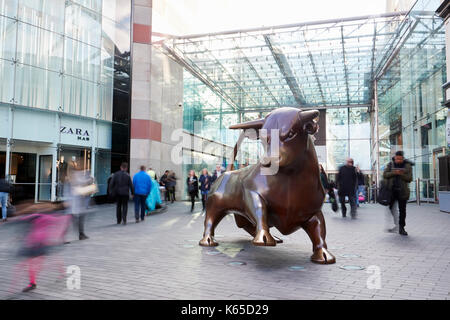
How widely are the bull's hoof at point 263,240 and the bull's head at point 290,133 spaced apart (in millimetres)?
826

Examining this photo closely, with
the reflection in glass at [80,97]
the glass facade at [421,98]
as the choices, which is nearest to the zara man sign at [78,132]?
the reflection in glass at [80,97]

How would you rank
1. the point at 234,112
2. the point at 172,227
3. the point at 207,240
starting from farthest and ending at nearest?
the point at 234,112 → the point at 172,227 → the point at 207,240

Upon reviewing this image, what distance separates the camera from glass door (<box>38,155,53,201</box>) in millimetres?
15227

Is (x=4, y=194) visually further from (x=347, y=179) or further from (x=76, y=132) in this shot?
(x=347, y=179)

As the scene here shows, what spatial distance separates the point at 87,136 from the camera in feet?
55.8

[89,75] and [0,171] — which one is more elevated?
[89,75]

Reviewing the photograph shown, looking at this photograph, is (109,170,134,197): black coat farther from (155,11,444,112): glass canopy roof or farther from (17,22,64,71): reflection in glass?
(155,11,444,112): glass canopy roof

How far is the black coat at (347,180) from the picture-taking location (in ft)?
36.2

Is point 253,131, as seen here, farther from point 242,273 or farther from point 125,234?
point 125,234

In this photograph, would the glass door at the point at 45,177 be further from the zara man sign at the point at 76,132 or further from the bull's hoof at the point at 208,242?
the bull's hoof at the point at 208,242

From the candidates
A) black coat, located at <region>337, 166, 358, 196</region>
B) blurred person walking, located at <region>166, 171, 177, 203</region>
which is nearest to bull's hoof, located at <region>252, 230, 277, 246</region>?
black coat, located at <region>337, 166, 358, 196</region>

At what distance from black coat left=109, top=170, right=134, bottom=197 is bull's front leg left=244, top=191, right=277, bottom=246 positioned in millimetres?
6000

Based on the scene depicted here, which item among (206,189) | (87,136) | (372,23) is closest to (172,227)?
(206,189)

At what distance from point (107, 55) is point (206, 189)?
28.3ft
